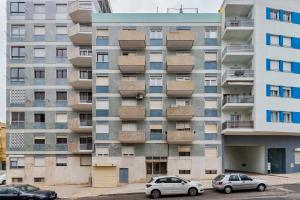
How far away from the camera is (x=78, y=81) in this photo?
44.4 meters

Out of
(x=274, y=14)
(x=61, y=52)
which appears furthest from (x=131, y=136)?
(x=274, y=14)

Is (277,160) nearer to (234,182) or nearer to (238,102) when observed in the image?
(238,102)

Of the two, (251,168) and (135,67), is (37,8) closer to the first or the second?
(135,67)

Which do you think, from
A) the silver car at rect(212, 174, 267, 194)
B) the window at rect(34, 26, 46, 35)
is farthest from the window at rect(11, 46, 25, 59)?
the silver car at rect(212, 174, 267, 194)

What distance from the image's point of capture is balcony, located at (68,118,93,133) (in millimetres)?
44156

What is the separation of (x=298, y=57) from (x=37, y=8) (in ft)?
104

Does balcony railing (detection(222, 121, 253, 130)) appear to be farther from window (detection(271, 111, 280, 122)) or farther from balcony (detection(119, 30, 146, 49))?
balcony (detection(119, 30, 146, 49))

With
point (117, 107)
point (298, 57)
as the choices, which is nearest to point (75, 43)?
point (117, 107)

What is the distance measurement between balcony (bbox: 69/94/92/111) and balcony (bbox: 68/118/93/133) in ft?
5.23

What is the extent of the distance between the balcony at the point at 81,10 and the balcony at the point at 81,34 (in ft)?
3.17

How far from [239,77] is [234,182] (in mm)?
14191

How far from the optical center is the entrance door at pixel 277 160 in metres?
43.5

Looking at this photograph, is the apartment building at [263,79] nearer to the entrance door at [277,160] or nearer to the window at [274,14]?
the window at [274,14]

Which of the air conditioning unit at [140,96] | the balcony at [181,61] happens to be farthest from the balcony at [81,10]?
the air conditioning unit at [140,96]
